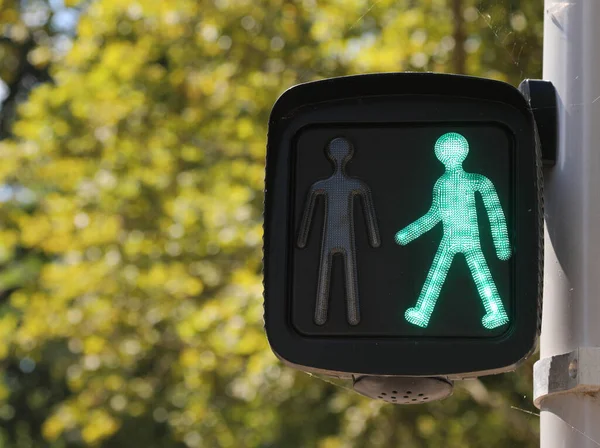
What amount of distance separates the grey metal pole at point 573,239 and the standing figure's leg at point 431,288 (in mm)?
282

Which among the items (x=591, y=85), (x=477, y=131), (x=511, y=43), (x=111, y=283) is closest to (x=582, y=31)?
(x=591, y=85)

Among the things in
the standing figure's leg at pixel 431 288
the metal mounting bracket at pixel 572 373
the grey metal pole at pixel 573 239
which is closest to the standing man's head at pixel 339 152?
the standing figure's leg at pixel 431 288

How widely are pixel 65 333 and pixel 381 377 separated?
21.9 feet

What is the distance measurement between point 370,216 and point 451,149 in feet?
0.79

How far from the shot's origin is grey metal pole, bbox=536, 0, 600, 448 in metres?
2.44

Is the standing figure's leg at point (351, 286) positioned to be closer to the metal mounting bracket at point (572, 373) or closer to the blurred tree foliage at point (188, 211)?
the metal mounting bracket at point (572, 373)

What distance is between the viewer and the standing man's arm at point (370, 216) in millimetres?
2564

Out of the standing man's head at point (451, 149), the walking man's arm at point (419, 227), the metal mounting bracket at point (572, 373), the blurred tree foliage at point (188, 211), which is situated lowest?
the blurred tree foliage at point (188, 211)

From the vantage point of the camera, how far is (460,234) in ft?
8.25

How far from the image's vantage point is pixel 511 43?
11.2ft

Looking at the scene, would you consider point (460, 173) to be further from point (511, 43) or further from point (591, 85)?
point (511, 43)

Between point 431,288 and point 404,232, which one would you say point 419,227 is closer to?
point 404,232

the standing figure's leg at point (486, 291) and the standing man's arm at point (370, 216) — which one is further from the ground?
the standing man's arm at point (370, 216)

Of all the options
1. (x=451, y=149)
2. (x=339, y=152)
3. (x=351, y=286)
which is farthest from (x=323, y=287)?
(x=451, y=149)
